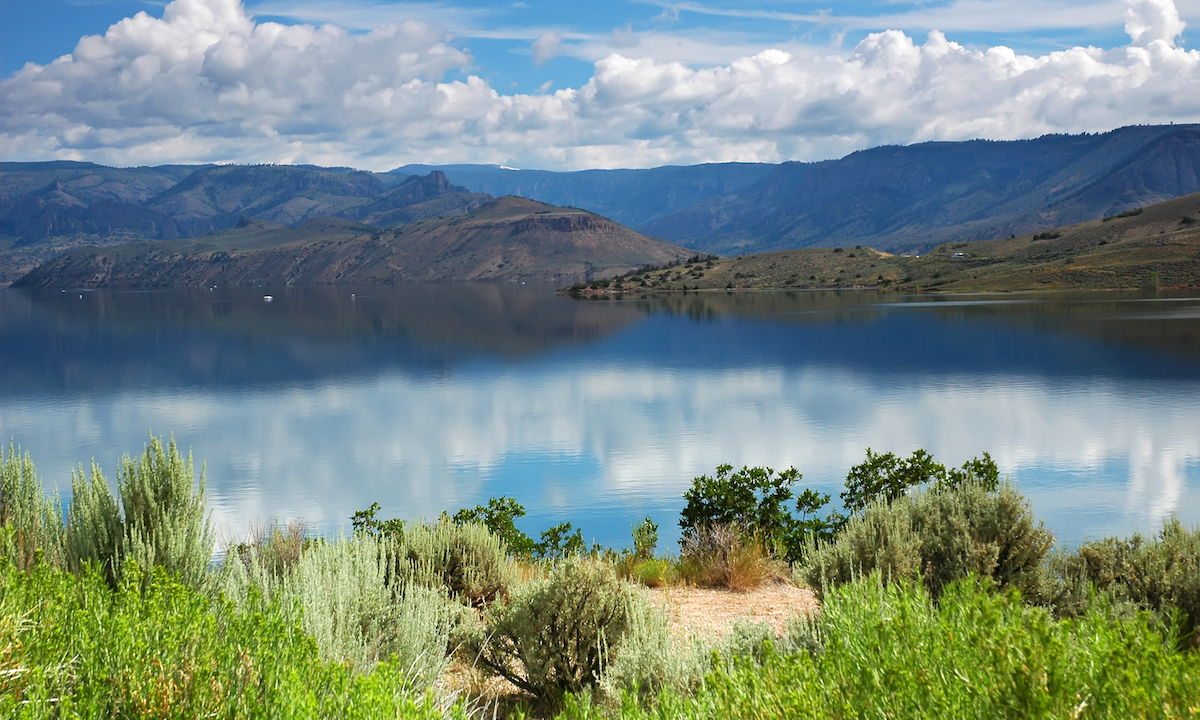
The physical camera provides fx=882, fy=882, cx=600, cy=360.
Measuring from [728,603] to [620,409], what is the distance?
19295mm

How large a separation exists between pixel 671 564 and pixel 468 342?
44.0 meters

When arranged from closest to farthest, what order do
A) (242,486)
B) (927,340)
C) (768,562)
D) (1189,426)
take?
1. (768,562)
2. (242,486)
3. (1189,426)
4. (927,340)

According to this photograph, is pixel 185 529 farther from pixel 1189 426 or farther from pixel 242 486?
pixel 1189 426

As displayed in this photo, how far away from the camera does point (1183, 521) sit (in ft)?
45.8

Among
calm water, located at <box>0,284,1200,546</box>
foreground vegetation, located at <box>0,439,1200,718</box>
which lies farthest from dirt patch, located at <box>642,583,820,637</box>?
calm water, located at <box>0,284,1200,546</box>

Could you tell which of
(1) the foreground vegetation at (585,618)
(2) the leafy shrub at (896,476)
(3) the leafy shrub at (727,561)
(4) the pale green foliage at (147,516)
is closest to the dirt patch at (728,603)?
(3) the leafy shrub at (727,561)

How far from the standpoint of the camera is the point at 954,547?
290 inches

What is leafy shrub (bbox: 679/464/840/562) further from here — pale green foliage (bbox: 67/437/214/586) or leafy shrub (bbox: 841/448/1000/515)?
pale green foliage (bbox: 67/437/214/586)

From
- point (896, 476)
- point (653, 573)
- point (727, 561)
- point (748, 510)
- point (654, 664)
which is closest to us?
point (654, 664)

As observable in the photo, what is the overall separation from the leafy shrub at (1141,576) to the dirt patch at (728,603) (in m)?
2.11

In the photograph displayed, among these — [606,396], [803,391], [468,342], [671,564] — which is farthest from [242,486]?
[468,342]

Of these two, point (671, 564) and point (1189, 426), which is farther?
point (1189, 426)

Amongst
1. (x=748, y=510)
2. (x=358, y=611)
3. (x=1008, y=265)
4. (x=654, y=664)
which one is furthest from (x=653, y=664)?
(x=1008, y=265)

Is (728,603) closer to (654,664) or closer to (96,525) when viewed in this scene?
(654,664)
